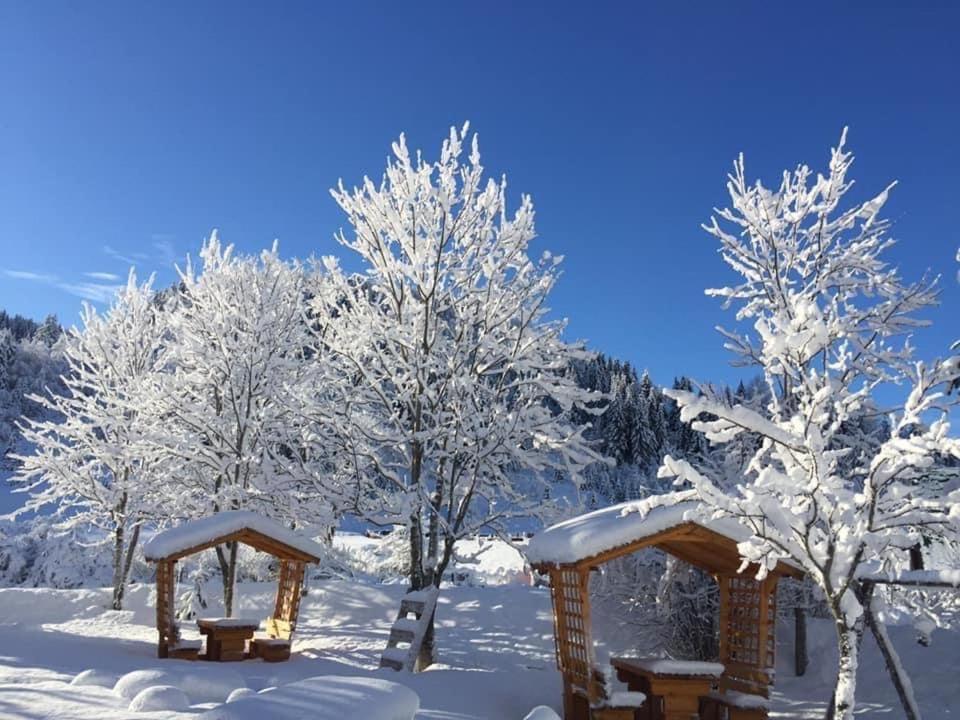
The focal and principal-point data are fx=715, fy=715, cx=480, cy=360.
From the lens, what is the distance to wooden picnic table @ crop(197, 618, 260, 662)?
457 inches

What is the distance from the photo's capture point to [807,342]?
499cm

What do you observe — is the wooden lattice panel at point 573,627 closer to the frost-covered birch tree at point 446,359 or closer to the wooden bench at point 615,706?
the wooden bench at point 615,706

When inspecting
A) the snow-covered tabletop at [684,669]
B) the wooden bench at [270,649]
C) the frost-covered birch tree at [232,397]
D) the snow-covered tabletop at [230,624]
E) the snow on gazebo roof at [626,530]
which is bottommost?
the wooden bench at [270,649]

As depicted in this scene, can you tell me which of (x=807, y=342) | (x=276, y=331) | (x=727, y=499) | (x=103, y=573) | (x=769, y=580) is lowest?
(x=103, y=573)

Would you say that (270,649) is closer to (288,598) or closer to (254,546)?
(254,546)

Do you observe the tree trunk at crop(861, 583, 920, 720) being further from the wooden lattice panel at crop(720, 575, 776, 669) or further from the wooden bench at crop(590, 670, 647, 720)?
the wooden bench at crop(590, 670, 647, 720)

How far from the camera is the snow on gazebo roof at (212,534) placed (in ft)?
37.0

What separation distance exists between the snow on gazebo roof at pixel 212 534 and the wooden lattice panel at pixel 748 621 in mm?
6900

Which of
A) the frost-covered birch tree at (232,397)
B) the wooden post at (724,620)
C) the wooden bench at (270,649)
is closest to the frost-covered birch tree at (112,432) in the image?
the frost-covered birch tree at (232,397)

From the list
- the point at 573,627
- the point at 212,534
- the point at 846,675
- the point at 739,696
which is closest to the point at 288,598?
the point at 212,534

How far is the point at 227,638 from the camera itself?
11695 millimetres

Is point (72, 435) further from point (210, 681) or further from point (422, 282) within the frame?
point (210, 681)

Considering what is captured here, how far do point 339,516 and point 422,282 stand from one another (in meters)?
4.60

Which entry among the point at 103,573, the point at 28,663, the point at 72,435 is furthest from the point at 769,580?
the point at 103,573
